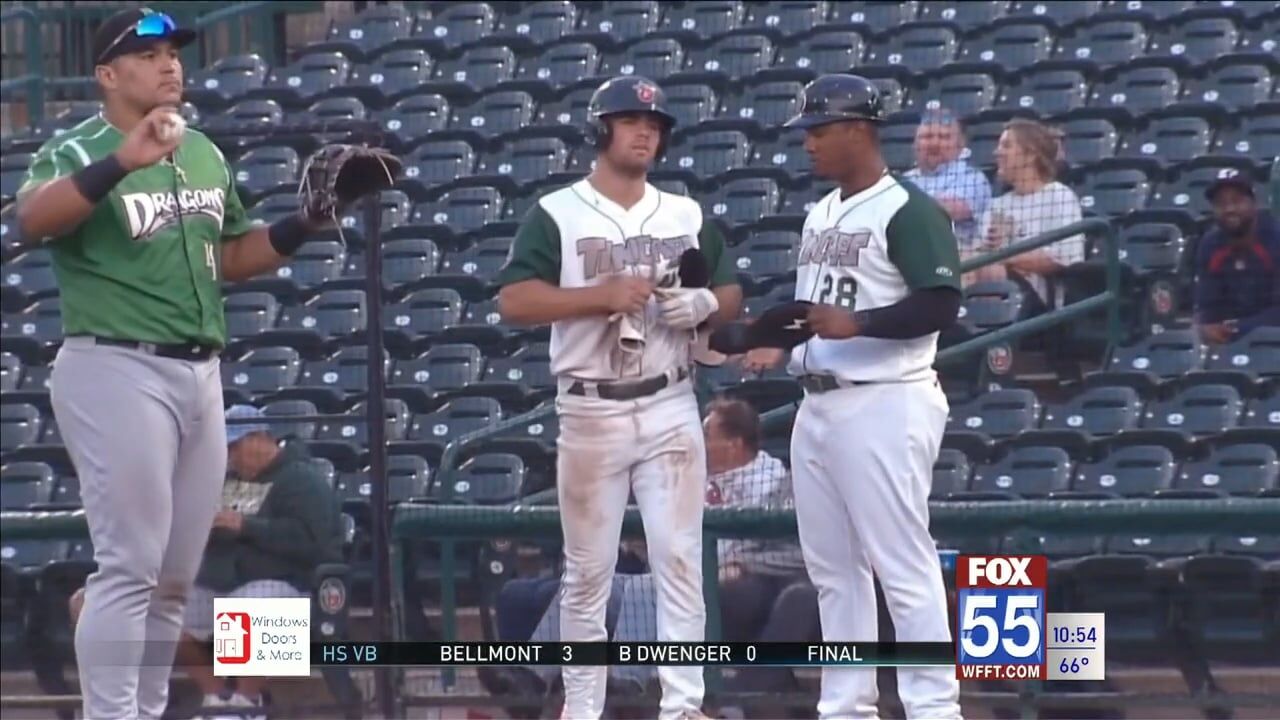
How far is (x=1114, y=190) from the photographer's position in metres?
8.29

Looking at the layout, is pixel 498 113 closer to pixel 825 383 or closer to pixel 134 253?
pixel 825 383

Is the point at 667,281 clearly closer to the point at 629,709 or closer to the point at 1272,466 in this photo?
the point at 629,709

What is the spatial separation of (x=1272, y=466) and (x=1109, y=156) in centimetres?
255

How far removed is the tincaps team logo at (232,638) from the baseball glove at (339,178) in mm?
1213

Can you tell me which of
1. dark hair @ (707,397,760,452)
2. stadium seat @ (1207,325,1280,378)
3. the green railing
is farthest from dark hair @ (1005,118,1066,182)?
the green railing

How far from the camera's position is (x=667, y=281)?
215 inches

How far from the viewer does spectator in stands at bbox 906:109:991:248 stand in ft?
24.3

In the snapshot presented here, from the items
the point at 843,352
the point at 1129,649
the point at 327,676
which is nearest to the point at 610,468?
the point at 843,352

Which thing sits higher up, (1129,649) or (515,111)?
(515,111)

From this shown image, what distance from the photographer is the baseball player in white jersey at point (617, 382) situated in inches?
212

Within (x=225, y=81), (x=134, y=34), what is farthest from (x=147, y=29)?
(x=225, y=81)

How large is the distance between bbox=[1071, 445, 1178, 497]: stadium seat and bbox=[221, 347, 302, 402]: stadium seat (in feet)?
8.04

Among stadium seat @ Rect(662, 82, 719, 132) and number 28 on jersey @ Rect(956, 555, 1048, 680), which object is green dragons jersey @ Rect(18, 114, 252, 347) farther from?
stadium seat @ Rect(662, 82, 719, 132)

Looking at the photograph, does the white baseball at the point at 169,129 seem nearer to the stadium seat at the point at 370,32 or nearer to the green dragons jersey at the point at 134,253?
the green dragons jersey at the point at 134,253
